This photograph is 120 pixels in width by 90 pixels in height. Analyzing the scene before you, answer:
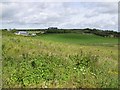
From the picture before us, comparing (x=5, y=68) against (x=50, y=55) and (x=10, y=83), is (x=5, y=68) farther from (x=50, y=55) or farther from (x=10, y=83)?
(x=50, y=55)

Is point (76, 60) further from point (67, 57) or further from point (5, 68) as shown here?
point (5, 68)

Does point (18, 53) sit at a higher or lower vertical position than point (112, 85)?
higher

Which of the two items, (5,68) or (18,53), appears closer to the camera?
(5,68)

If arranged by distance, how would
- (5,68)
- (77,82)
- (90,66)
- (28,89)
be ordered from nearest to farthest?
(28,89) < (77,82) < (5,68) < (90,66)

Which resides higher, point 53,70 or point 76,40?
point 53,70

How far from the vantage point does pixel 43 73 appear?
44.0 feet

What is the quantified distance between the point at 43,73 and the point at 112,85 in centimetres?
330

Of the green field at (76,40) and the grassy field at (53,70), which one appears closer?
the grassy field at (53,70)

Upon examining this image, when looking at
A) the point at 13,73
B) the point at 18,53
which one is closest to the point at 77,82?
the point at 13,73

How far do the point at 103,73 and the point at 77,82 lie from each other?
6.78 ft

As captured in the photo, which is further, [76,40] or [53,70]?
[76,40]

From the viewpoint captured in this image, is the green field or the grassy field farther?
the green field

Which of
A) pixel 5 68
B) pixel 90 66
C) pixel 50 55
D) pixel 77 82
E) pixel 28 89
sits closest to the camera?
pixel 28 89

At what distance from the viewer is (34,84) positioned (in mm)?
12297
